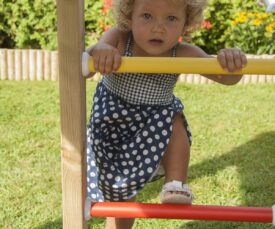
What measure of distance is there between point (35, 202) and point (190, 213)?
58.6 inches

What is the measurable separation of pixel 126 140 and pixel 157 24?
478mm

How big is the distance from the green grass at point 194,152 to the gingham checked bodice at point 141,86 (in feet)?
3.18

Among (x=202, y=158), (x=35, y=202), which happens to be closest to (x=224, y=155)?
(x=202, y=158)

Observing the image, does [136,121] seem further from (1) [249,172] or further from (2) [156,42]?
(1) [249,172]

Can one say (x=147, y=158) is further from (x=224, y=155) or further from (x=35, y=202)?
(x=224, y=155)

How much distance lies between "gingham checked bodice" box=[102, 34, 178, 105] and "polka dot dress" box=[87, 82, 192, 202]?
0.02 meters

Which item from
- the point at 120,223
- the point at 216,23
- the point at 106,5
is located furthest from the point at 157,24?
the point at 216,23

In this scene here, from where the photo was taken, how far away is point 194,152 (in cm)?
376

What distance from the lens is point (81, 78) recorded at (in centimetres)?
164

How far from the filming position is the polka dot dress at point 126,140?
6.68 feet

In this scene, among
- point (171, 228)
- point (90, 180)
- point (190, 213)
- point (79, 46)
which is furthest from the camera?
point (171, 228)

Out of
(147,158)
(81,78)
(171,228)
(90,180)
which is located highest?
(81,78)

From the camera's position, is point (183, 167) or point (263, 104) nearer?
point (183, 167)

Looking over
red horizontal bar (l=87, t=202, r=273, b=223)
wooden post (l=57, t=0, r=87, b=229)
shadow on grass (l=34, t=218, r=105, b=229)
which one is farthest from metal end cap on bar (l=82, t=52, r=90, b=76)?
shadow on grass (l=34, t=218, r=105, b=229)
